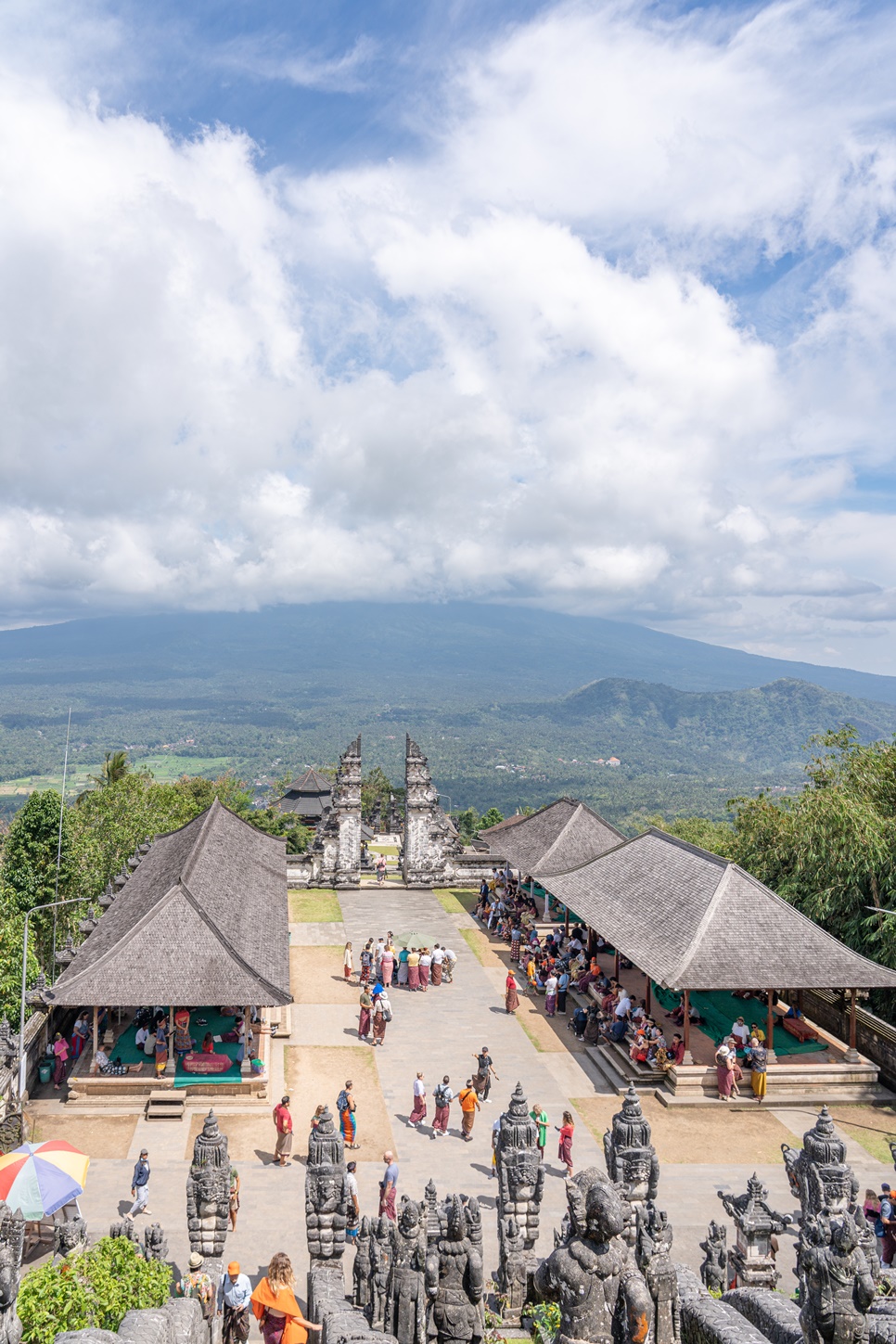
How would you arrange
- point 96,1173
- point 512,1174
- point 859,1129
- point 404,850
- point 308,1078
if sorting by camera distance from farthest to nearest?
point 404,850 < point 308,1078 < point 859,1129 < point 96,1173 < point 512,1174

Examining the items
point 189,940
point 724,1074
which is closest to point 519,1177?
point 724,1074

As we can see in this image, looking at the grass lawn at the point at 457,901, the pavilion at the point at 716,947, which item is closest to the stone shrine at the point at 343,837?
the grass lawn at the point at 457,901

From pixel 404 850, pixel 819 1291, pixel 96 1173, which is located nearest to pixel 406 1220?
pixel 819 1291

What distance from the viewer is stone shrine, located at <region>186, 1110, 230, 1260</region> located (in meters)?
11.4

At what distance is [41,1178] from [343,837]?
26843mm

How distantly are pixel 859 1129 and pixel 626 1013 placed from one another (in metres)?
5.58

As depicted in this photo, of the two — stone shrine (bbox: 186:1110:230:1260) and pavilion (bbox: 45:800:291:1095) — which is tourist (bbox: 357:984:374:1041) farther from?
stone shrine (bbox: 186:1110:230:1260)

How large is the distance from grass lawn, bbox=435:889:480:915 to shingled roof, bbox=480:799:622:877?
2.84 meters

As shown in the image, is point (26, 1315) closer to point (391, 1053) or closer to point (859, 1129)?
point (391, 1053)

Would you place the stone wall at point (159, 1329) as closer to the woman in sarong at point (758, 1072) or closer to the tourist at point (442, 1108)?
the tourist at point (442, 1108)

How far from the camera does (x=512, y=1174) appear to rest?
12.9 metres

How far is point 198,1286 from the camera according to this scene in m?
10.5

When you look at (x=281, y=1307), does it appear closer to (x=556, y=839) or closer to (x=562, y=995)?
(x=562, y=995)

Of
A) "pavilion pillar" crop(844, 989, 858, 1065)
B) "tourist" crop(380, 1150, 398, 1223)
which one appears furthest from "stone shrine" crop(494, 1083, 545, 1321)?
"pavilion pillar" crop(844, 989, 858, 1065)
